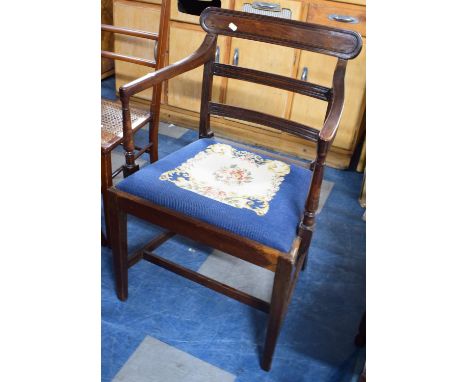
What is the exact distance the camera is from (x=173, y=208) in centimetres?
117

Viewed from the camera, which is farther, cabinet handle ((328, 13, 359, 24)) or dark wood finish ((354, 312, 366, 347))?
cabinet handle ((328, 13, 359, 24))

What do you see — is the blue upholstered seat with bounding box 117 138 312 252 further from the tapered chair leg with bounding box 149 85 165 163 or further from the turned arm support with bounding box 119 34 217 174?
the tapered chair leg with bounding box 149 85 165 163

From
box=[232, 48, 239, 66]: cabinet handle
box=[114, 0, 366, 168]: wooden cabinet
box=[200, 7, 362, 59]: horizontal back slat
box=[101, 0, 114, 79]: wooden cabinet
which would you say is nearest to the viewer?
box=[200, 7, 362, 59]: horizontal back slat

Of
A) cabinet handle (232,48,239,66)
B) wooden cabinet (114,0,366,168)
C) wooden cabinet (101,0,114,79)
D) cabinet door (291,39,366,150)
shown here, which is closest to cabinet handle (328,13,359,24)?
wooden cabinet (114,0,366,168)

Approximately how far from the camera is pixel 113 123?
1597mm

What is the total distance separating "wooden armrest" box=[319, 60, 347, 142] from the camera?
984 millimetres

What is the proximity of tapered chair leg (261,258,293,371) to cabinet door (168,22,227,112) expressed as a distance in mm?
1640

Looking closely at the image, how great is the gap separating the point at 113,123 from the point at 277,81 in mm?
663

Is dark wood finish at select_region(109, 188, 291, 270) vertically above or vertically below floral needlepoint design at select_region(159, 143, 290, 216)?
below

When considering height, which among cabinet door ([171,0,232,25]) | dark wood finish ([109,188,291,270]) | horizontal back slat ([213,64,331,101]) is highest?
cabinet door ([171,0,232,25])

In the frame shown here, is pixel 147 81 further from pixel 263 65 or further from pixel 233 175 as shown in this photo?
pixel 263 65
